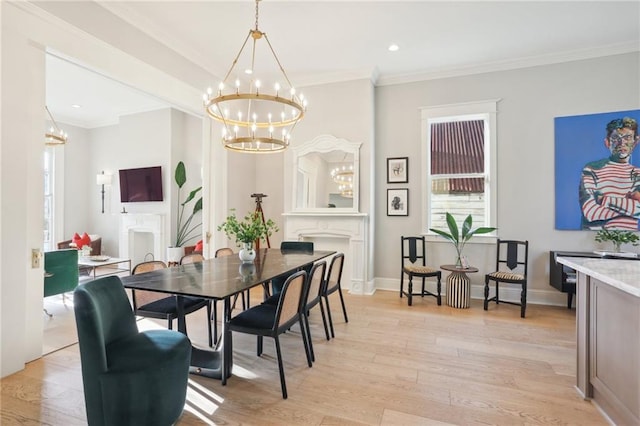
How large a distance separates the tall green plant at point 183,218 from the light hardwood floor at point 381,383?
3142mm

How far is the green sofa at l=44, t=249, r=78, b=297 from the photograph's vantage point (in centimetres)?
355

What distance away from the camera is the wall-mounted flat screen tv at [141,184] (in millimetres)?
6383

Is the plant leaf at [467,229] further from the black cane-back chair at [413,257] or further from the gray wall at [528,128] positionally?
the black cane-back chair at [413,257]

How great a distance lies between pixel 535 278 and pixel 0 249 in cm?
574

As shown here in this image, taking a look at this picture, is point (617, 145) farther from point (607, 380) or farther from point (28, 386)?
point (28, 386)

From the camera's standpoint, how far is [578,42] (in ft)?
13.2

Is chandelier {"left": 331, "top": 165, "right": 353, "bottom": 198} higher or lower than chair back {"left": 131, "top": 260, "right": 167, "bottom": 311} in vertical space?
higher

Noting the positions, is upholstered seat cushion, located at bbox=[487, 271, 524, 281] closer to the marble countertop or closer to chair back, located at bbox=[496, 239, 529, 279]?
chair back, located at bbox=[496, 239, 529, 279]

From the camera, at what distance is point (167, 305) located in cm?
261

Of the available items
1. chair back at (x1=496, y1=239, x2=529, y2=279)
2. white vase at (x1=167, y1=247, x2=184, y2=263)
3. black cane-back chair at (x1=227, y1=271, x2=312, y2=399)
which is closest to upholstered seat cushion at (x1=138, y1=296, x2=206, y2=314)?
black cane-back chair at (x1=227, y1=271, x2=312, y2=399)

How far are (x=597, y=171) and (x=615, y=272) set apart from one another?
Result: 307 cm

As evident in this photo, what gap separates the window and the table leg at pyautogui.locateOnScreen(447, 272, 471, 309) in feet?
2.98

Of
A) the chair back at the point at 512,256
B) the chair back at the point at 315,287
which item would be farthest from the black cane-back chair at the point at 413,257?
the chair back at the point at 315,287

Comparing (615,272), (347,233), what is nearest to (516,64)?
(347,233)
